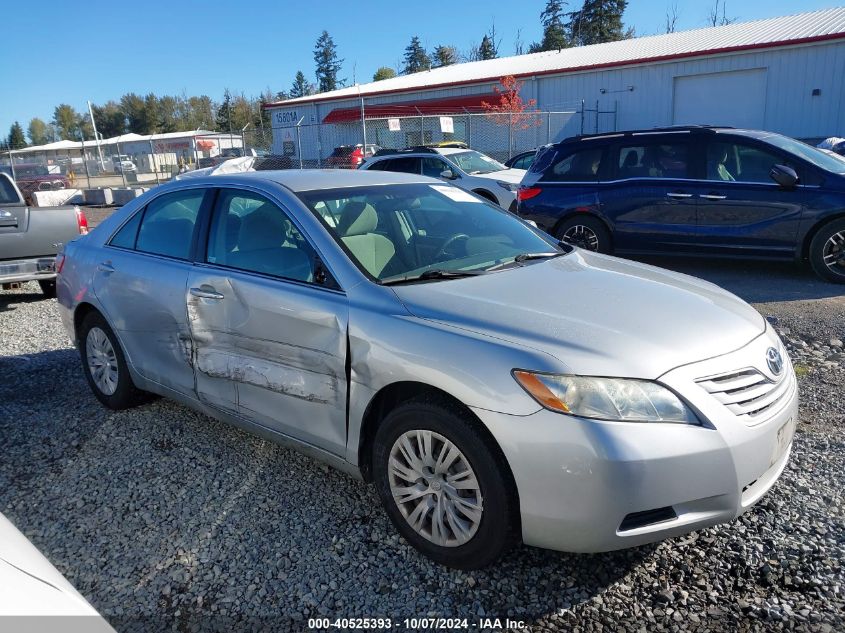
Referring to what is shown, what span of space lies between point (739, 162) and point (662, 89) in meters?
22.2

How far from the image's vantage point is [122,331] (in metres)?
4.22

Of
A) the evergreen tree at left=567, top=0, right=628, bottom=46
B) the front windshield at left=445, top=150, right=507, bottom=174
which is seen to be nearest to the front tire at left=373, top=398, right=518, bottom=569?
the front windshield at left=445, top=150, right=507, bottom=174

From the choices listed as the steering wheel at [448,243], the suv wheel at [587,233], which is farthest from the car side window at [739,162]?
the steering wheel at [448,243]

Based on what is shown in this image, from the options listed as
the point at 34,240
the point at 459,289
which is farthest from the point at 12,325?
the point at 459,289

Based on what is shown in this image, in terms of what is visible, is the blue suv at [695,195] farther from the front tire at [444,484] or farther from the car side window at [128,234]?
the front tire at [444,484]

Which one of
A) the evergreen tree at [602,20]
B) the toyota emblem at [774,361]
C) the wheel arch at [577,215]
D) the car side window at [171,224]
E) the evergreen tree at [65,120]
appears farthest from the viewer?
the evergreen tree at [65,120]

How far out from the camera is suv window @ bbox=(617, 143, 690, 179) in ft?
26.9

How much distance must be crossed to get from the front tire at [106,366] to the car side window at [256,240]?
1196 mm

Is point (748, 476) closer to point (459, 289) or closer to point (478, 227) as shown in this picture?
point (459, 289)

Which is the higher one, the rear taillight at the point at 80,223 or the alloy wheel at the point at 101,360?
the rear taillight at the point at 80,223

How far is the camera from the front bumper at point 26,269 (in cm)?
785

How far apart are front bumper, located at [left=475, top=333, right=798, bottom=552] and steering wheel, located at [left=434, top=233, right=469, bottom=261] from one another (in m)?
1.22

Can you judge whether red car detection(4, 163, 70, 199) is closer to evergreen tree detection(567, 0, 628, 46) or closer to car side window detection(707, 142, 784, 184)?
car side window detection(707, 142, 784, 184)

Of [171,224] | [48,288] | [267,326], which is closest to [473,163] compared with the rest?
[48,288]
